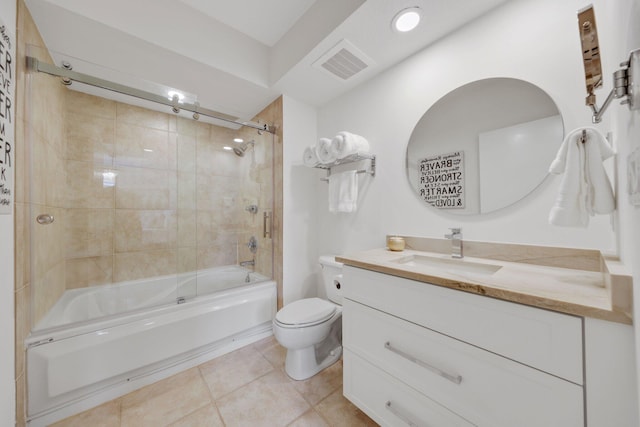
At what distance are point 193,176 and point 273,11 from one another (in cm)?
157

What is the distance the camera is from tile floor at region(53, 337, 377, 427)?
117cm

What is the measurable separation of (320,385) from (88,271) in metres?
2.11

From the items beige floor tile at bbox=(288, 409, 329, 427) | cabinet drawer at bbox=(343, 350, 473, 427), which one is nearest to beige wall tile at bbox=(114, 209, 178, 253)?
beige floor tile at bbox=(288, 409, 329, 427)

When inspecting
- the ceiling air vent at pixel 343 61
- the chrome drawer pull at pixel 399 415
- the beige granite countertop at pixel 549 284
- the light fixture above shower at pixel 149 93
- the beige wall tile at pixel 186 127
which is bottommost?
the chrome drawer pull at pixel 399 415

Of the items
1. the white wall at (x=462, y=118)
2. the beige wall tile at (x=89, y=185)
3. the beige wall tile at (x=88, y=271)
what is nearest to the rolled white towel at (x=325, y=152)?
the white wall at (x=462, y=118)

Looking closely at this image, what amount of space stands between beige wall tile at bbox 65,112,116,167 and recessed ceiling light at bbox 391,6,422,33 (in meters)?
2.40

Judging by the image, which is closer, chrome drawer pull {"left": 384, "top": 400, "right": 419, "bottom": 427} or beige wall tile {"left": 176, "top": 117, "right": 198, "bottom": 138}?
chrome drawer pull {"left": 384, "top": 400, "right": 419, "bottom": 427}

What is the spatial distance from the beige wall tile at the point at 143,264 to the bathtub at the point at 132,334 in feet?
0.24

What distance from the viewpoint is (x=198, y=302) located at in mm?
1671

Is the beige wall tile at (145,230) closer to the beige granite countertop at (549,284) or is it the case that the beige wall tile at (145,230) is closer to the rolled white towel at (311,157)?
the rolled white towel at (311,157)

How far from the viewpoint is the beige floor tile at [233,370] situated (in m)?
1.41

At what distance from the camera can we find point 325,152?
5.81 feet

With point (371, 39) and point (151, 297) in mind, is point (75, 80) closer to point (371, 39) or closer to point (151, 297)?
point (151, 297)

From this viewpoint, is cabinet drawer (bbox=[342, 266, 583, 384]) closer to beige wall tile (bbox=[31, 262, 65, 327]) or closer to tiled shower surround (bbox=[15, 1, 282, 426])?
tiled shower surround (bbox=[15, 1, 282, 426])
